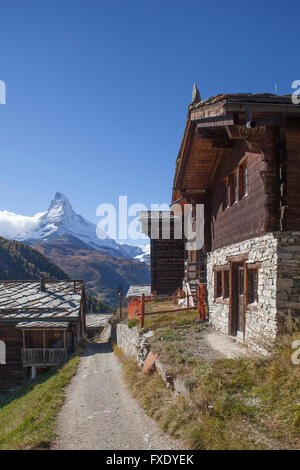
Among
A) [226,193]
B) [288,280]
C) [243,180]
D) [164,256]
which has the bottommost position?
[288,280]

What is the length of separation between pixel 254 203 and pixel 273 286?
8.29 feet

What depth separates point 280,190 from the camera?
8656 mm

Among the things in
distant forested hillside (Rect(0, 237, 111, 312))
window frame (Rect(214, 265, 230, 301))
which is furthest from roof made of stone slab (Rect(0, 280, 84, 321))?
distant forested hillside (Rect(0, 237, 111, 312))

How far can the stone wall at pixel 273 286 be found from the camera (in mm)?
8211

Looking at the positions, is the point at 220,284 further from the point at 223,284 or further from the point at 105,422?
the point at 105,422

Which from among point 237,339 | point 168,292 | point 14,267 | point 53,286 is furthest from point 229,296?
point 14,267

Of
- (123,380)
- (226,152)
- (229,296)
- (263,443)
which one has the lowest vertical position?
(123,380)

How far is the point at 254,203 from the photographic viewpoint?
32.3 ft

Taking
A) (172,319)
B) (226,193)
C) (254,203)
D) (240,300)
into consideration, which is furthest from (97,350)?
(254,203)

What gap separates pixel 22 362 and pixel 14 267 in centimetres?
9722

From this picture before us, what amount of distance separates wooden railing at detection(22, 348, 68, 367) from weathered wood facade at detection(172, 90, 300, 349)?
1476 cm

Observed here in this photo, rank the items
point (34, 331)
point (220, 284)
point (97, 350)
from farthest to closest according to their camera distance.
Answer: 1. point (34, 331)
2. point (97, 350)
3. point (220, 284)

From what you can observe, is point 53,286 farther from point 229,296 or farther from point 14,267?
point 14,267

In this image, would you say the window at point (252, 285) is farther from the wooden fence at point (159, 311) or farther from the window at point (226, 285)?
the wooden fence at point (159, 311)
